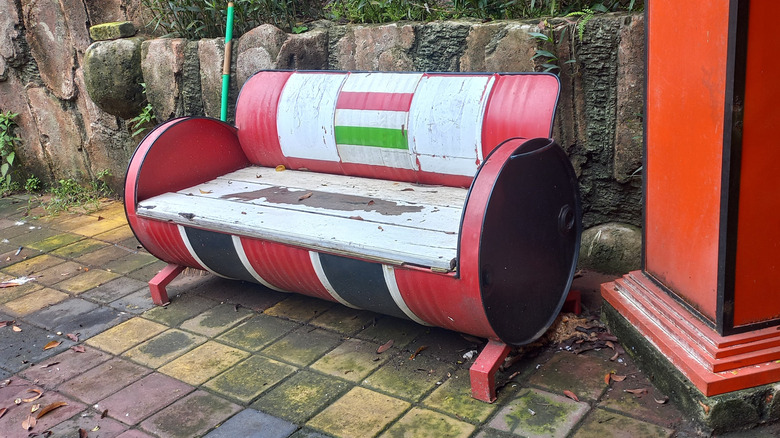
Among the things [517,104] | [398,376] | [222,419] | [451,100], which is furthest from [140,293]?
[517,104]

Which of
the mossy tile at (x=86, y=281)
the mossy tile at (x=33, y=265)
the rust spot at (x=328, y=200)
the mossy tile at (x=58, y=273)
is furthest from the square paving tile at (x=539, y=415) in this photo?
the mossy tile at (x=33, y=265)

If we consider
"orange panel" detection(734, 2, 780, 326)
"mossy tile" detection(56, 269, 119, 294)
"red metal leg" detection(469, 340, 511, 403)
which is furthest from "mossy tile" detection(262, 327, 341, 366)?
"orange panel" detection(734, 2, 780, 326)

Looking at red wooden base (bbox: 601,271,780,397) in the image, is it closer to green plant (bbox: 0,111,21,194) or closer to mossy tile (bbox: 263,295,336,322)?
mossy tile (bbox: 263,295,336,322)

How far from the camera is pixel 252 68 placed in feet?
14.3

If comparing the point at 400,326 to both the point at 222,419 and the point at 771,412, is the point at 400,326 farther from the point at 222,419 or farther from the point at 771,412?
the point at 771,412

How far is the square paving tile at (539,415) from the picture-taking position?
238 centimetres

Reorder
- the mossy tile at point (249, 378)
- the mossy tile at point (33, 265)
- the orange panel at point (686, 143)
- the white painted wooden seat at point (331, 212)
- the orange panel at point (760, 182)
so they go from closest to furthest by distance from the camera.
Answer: the orange panel at point (760, 182)
the orange panel at point (686, 143)
the white painted wooden seat at point (331, 212)
the mossy tile at point (249, 378)
the mossy tile at point (33, 265)

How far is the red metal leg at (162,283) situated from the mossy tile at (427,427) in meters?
1.66

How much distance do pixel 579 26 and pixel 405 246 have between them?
1.34 m

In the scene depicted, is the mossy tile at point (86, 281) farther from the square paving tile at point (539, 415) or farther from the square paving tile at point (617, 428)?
the square paving tile at point (617, 428)

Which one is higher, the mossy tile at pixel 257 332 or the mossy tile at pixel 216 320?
the mossy tile at pixel 216 320

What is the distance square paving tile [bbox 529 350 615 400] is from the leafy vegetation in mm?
1431

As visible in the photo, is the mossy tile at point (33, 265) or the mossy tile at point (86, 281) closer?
the mossy tile at point (86, 281)

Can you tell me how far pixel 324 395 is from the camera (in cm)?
270
